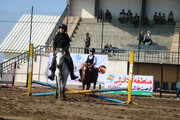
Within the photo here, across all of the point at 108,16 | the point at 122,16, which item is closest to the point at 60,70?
the point at 108,16

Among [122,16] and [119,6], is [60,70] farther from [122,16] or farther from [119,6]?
[119,6]

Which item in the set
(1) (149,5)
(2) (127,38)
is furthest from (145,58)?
(1) (149,5)

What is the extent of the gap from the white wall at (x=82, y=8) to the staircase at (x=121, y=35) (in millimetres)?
3873

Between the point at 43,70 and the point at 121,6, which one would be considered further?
the point at 121,6

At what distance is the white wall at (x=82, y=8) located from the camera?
35.6 m

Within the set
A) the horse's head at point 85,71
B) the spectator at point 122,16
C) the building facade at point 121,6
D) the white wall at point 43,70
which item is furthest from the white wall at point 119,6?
the horse's head at point 85,71

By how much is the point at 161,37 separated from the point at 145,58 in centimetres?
595

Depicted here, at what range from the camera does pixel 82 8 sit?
3597 cm

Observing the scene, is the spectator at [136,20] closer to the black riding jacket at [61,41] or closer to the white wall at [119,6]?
the white wall at [119,6]

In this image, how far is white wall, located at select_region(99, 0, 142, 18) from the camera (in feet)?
116

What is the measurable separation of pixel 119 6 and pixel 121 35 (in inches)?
225

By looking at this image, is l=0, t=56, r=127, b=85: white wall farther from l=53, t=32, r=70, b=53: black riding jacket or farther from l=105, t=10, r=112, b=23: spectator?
l=53, t=32, r=70, b=53: black riding jacket

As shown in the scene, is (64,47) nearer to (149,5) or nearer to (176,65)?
(176,65)

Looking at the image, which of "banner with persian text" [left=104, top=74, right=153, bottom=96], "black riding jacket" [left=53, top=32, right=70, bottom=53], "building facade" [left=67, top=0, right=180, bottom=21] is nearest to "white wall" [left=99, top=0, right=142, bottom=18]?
"building facade" [left=67, top=0, right=180, bottom=21]
